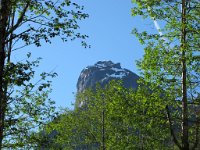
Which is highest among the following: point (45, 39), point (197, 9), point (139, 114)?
point (197, 9)

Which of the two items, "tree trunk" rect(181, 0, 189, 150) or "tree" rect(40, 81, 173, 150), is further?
"tree" rect(40, 81, 173, 150)

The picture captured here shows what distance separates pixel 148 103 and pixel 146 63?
199 cm

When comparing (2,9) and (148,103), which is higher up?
(2,9)

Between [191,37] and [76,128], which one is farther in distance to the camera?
[76,128]

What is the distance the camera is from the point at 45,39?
1403 cm

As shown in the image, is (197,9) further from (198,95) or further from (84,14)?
(84,14)

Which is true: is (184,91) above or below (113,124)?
below

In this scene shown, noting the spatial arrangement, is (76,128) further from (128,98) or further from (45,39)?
(45,39)

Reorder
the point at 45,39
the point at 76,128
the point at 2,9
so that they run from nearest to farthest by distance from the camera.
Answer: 1. the point at 2,9
2. the point at 45,39
3. the point at 76,128

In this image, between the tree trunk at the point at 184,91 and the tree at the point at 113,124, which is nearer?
the tree trunk at the point at 184,91

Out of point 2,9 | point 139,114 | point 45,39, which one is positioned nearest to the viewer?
point 2,9

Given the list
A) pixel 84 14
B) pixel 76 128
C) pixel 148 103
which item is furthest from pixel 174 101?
pixel 76 128

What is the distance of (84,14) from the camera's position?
1466 centimetres

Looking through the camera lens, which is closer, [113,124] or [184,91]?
[184,91]
